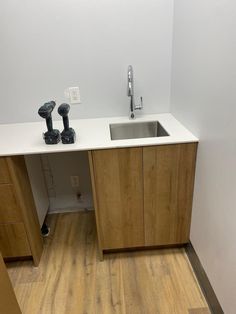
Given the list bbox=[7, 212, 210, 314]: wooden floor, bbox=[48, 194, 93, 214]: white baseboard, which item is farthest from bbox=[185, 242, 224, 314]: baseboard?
bbox=[48, 194, 93, 214]: white baseboard

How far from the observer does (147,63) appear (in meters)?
1.76

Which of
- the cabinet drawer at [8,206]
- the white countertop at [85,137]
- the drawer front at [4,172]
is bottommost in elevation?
the cabinet drawer at [8,206]

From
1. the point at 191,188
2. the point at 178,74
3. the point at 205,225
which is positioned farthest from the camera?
the point at 178,74

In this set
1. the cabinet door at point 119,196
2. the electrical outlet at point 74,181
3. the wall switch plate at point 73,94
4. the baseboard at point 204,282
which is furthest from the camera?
the electrical outlet at point 74,181

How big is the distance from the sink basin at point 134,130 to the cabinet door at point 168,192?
1.40ft

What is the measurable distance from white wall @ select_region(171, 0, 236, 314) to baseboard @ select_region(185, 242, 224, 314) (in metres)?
0.05

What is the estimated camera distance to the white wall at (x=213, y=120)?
1014mm

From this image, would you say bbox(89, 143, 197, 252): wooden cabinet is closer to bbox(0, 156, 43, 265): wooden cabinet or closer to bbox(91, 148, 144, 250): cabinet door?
bbox(91, 148, 144, 250): cabinet door

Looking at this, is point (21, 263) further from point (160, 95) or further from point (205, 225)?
point (160, 95)

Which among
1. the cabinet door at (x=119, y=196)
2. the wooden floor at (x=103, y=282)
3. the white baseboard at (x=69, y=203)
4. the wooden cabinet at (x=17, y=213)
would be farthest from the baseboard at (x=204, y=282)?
the wooden cabinet at (x=17, y=213)

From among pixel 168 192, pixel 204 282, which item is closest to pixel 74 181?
pixel 168 192

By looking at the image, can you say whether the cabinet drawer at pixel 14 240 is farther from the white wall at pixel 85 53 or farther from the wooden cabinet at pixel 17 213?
the white wall at pixel 85 53

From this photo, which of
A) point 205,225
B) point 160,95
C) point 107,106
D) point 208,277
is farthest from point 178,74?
point 208,277

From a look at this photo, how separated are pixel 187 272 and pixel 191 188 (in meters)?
0.57
